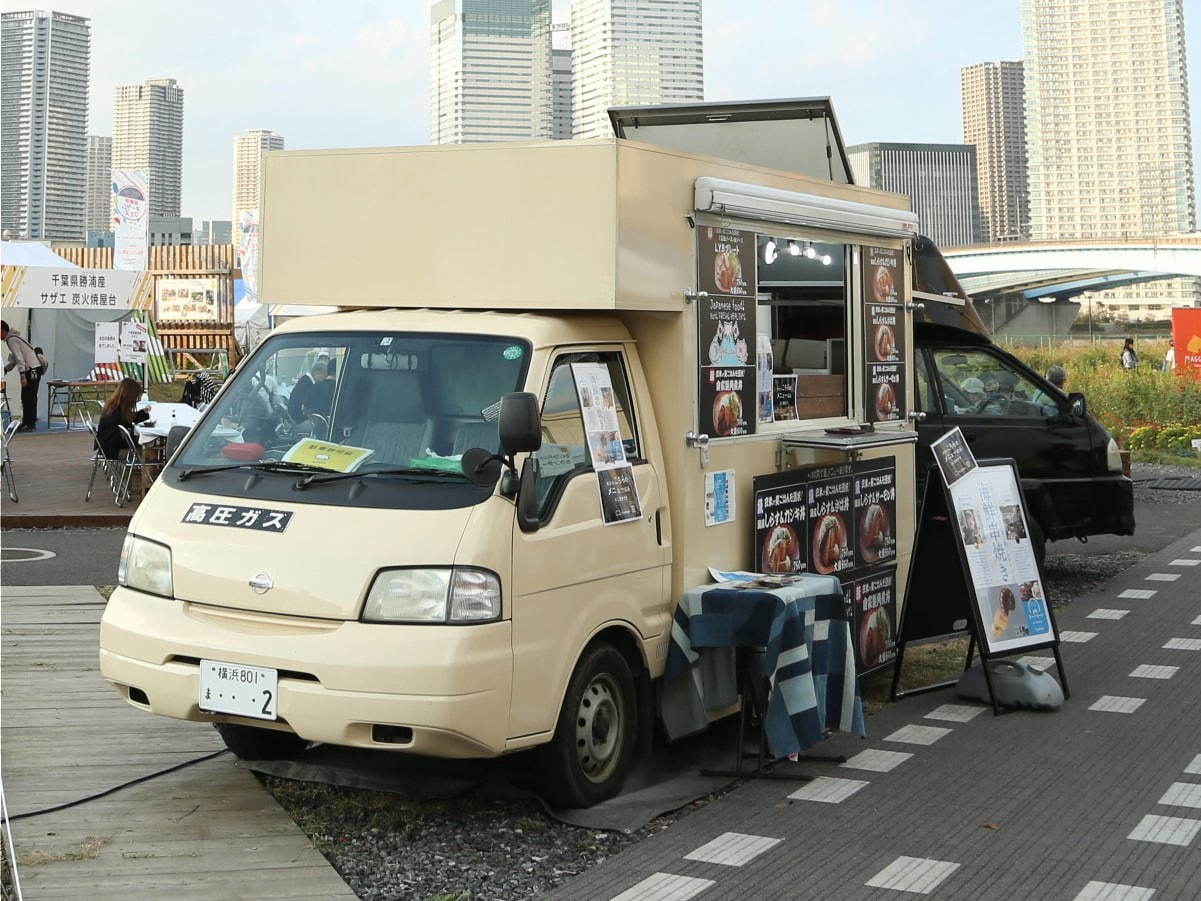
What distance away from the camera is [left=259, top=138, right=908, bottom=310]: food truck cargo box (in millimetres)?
5566

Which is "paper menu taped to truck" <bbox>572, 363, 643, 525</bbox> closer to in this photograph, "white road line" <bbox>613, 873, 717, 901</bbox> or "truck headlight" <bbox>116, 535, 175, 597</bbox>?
"white road line" <bbox>613, 873, 717, 901</bbox>

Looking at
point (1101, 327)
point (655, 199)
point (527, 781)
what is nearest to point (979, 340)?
point (655, 199)

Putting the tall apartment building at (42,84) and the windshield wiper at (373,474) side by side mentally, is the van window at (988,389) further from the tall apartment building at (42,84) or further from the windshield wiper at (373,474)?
the tall apartment building at (42,84)

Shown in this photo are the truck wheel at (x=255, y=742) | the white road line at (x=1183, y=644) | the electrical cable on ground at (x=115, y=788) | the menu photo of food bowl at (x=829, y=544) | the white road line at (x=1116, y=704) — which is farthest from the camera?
the white road line at (x=1183, y=644)

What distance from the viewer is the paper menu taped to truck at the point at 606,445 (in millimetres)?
5512

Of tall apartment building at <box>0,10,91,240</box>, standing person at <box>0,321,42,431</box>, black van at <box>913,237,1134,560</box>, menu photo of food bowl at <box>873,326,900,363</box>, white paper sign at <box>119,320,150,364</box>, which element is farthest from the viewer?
tall apartment building at <box>0,10,91,240</box>

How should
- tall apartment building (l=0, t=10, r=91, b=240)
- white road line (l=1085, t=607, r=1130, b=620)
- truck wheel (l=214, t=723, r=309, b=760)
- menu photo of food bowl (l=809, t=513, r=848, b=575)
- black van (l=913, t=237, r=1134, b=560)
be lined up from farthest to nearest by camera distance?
1. tall apartment building (l=0, t=10, r=91, b=240)
2. black van (l=913, t=237, r=1134, b=560)
3. white road line (l=1085, t=607, r=1130, b=620)
4. menu photo of food bowl (l=809, t=513, r=848, b=575)
5. truck wheel (l=214, t=723, r=309, b=760)

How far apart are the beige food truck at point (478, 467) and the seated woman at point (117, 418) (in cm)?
901

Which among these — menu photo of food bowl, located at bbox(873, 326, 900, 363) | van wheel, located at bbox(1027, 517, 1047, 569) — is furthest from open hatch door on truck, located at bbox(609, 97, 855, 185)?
van wheel, located at bbox(1027, 517, 1047, 569)

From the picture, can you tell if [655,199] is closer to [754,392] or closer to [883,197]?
[754,392]

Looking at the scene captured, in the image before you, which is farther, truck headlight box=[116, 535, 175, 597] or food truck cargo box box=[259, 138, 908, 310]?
food truck cargo box box=[259, 138, 908, 310]

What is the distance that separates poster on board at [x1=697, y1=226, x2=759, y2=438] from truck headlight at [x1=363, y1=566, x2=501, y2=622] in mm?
1666

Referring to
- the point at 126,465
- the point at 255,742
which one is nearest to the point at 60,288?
the point at 126,465

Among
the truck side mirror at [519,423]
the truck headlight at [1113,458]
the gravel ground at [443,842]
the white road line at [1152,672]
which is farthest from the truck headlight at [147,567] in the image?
the truck headlight at [1113,458]
